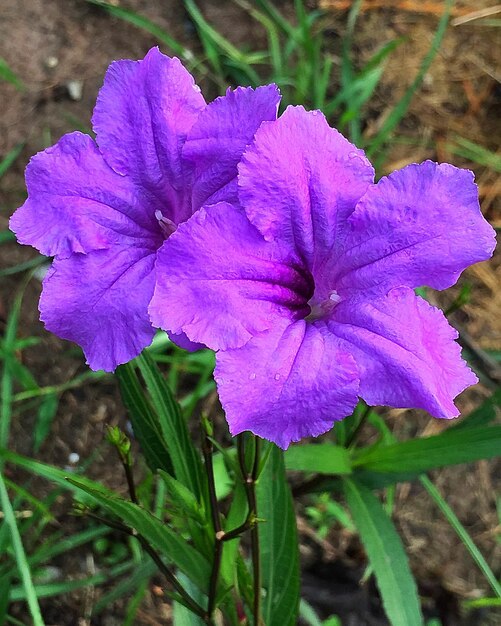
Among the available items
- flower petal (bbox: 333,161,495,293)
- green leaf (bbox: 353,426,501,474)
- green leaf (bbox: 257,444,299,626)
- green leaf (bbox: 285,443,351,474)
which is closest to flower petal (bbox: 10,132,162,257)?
flower petal (bbox: 333,161,495,293)

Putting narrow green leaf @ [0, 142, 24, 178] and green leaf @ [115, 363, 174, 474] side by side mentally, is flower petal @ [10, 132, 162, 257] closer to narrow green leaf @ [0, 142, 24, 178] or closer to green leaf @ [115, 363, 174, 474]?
green leaf @ [115, 363, 174, 474]

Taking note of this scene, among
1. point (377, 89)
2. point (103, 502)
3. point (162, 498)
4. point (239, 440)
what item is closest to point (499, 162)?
point (377, 89)

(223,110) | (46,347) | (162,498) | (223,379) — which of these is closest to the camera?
Result: (223,379)

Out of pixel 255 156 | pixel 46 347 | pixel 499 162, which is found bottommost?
pixel 46 347

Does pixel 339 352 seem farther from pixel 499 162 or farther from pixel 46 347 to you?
pixel 499 162

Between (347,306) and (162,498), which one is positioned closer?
(347,306)

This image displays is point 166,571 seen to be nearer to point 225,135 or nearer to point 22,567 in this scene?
point 22,567

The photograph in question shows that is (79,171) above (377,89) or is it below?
above

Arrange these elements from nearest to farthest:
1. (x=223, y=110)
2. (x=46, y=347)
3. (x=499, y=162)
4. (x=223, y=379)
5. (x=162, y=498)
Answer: (x=223, y=379) < (x=223, y=110) < (x=162, y=498) < (x=46, y=347) < (x=499, y=162)
